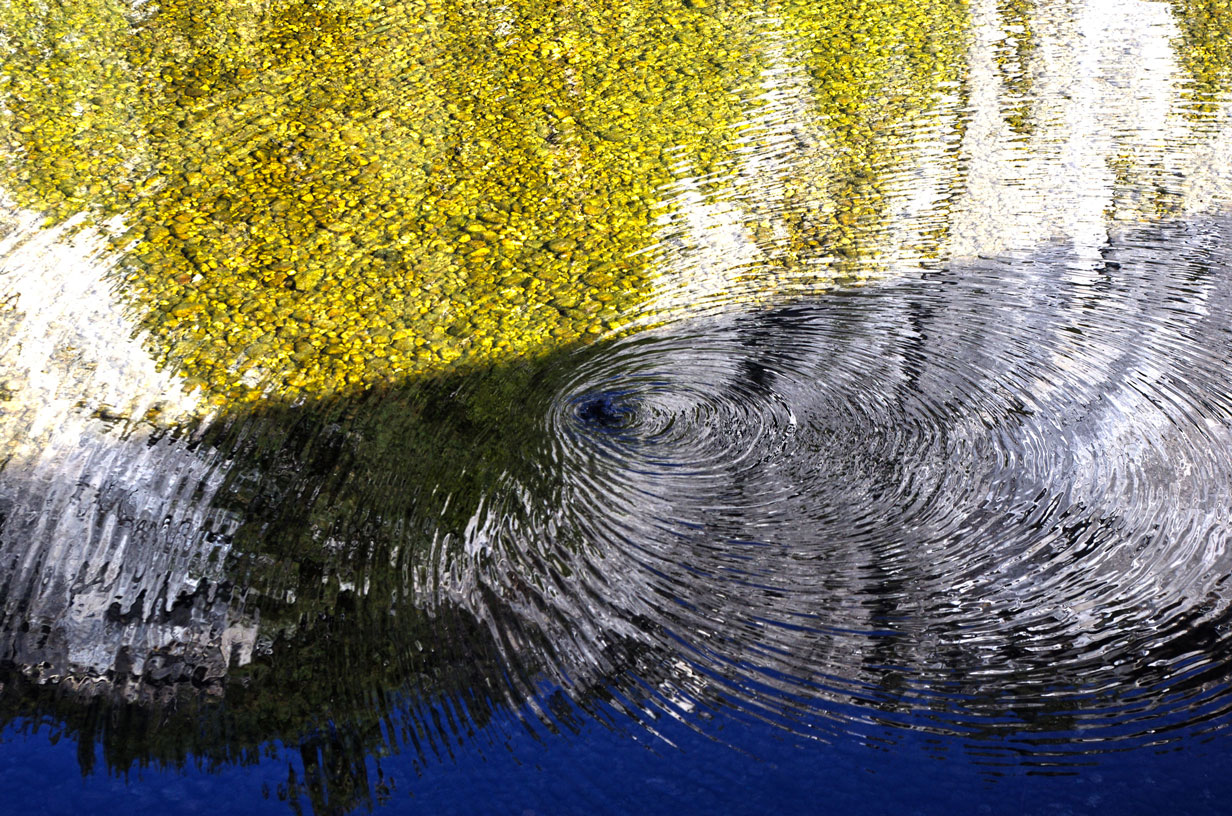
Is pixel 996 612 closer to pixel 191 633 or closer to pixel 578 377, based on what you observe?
pixel 578 377

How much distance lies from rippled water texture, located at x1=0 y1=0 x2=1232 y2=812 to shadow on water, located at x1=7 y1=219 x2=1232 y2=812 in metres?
0.01

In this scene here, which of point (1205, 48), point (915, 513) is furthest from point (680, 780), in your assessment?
point (1205, 48)

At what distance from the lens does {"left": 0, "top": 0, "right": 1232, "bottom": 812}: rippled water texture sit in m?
2.38

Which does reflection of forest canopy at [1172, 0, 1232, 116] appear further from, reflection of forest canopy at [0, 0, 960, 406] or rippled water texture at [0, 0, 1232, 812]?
reflection of forest canopy at [0, 0, 960, 406]

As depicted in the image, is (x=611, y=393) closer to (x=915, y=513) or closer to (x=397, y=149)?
(x=915, y=513)

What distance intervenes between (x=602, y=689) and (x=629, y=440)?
903 mm

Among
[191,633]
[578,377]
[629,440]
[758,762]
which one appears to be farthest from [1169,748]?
[191,633]

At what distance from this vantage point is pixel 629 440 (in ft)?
10.1

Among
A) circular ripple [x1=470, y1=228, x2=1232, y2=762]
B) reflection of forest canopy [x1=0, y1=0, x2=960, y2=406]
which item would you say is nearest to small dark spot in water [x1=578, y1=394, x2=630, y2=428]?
circular ripple [x1=470, y1=228, x2=1232, y2=762]

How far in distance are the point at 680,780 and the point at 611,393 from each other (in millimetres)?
1358

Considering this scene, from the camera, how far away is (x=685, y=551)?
272cm

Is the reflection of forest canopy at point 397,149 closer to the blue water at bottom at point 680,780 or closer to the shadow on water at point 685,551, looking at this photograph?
the shadow on water at point 685,551

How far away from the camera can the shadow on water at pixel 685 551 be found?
2.33m

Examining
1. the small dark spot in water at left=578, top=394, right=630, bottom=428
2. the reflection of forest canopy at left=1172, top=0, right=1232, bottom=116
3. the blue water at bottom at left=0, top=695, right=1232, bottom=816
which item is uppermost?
the reflection of forest canopy at left=1172, top=0, right=1232, bottom=116
